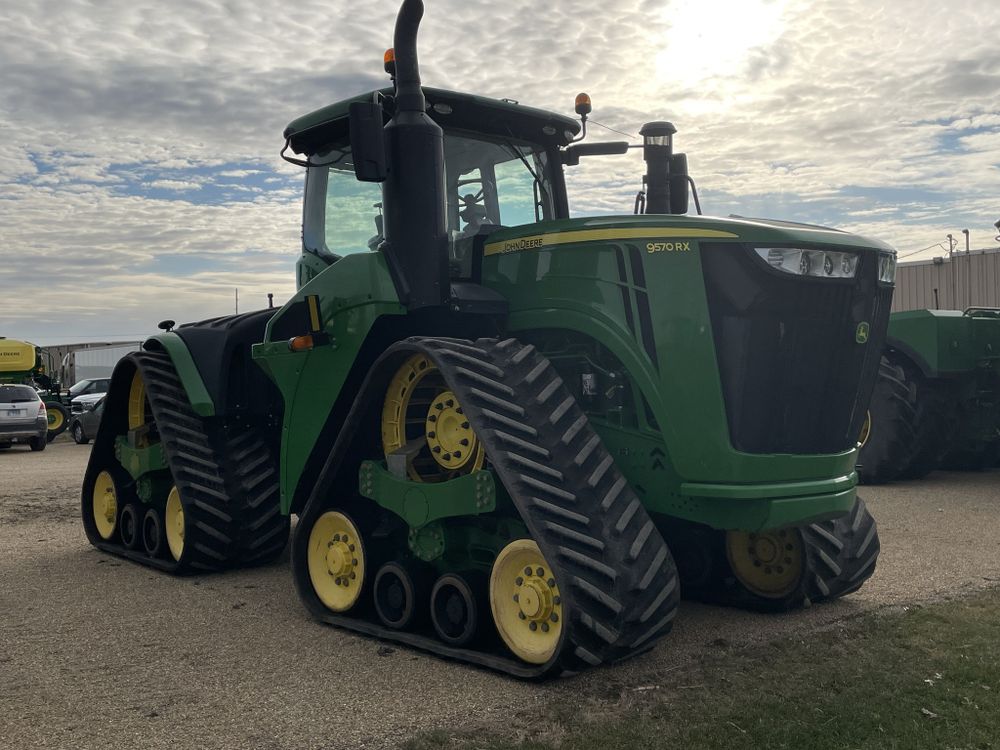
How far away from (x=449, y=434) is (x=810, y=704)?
204cm

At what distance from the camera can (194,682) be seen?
477 centimetres

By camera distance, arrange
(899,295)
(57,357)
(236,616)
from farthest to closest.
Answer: (57,357) → (899,295) → (236,616)

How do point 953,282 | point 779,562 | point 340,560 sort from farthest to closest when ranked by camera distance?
point 953,282
point 779,562
point 340,560

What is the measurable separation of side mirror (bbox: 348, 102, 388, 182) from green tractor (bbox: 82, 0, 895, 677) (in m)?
0.01

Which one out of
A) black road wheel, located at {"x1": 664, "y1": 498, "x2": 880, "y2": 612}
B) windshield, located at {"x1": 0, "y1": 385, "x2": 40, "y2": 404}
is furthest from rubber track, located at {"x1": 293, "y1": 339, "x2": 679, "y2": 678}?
windshield, located at {"x1": 0, "y1": 385, "x2": 40, "y2": 404}

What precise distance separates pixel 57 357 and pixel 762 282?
4131 centimetres

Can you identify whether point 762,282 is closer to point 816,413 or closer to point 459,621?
point 816,413

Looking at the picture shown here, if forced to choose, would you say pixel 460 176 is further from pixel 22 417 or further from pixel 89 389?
pixel 89 389

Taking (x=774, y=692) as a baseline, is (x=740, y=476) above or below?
above

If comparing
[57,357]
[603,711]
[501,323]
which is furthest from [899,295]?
[57,357]

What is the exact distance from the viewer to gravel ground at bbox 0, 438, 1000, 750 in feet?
13.7

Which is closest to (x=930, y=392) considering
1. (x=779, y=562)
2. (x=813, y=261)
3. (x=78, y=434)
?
(x=779, y=562)

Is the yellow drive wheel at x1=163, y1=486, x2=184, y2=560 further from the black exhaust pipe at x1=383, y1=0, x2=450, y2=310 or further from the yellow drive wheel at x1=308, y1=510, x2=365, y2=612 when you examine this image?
A: the black exhaust pipe at x1=383, y1=0, x2=450, y2=310

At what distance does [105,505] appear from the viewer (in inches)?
334
